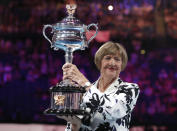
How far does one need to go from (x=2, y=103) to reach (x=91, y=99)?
261cm

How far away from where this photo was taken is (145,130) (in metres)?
4.62

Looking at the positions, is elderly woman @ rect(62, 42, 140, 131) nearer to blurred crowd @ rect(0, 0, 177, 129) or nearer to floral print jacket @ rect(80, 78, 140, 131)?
floral print jacket @ rect(80, 78, 140, 131)

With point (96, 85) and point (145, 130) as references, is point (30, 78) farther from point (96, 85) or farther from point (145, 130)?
point (96, 85)

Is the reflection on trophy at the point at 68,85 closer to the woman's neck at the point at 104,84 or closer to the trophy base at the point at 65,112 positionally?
the trophy base at the point at 65,112

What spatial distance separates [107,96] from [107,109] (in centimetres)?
8

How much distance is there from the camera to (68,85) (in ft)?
7.57

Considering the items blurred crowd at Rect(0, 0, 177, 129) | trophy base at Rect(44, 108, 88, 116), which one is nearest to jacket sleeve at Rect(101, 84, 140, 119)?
trophy base at Rect(44, 108, 88, 116)

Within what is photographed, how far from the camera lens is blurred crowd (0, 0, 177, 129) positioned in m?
4.55

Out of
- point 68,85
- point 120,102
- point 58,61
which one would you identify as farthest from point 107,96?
point 58,61

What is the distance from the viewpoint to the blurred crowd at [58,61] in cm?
455

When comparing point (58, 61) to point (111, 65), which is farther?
point (58, 61)

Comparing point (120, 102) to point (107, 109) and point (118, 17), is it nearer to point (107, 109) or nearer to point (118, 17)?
point (107, 109)

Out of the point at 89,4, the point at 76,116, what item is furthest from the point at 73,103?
the point at 89,4

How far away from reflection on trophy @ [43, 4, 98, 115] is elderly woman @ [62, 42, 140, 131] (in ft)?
0.13
